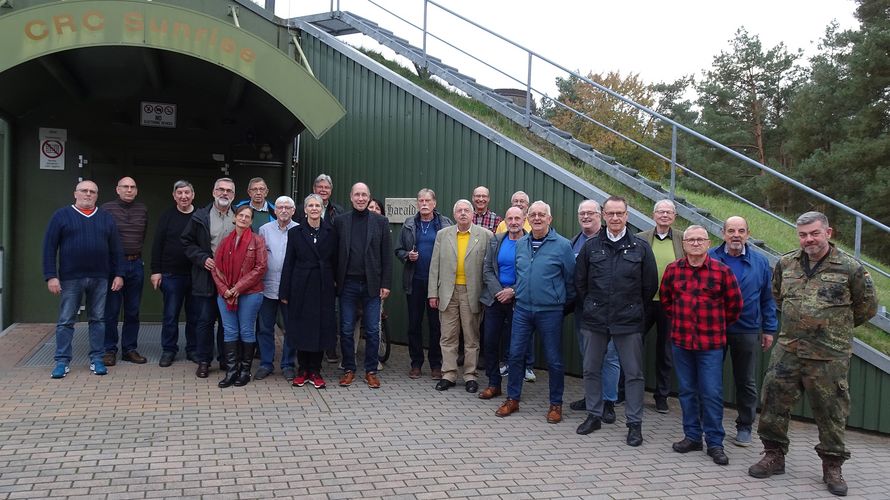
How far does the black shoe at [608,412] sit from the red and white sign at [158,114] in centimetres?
679

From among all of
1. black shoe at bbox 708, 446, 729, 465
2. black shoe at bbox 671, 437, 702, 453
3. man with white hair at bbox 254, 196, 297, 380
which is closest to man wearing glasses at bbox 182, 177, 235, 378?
man with white hair at bbox 254, 196, 297, 380

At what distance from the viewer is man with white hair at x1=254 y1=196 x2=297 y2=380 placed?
22.3 ft

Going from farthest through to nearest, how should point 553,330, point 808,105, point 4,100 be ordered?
point 808,105
point 4,100
point 553,330

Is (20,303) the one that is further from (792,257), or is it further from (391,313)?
(792,257)

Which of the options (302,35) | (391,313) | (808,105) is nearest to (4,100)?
(302,35)

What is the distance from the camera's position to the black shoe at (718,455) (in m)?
5.05

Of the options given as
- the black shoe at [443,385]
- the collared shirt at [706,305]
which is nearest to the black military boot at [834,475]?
the collared shirt at [706,305]

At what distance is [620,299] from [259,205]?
3.90 metres

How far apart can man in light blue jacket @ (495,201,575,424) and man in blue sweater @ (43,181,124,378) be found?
4018mm

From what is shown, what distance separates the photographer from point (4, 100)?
8078mm

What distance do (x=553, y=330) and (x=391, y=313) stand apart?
3654 millimetres

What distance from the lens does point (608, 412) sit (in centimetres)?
603

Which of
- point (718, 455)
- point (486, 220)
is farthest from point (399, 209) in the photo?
point (718, 455)

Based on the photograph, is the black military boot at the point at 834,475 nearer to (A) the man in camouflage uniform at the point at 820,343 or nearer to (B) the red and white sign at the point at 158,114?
(A) the man in camouflage uniform at the point at 820,343
